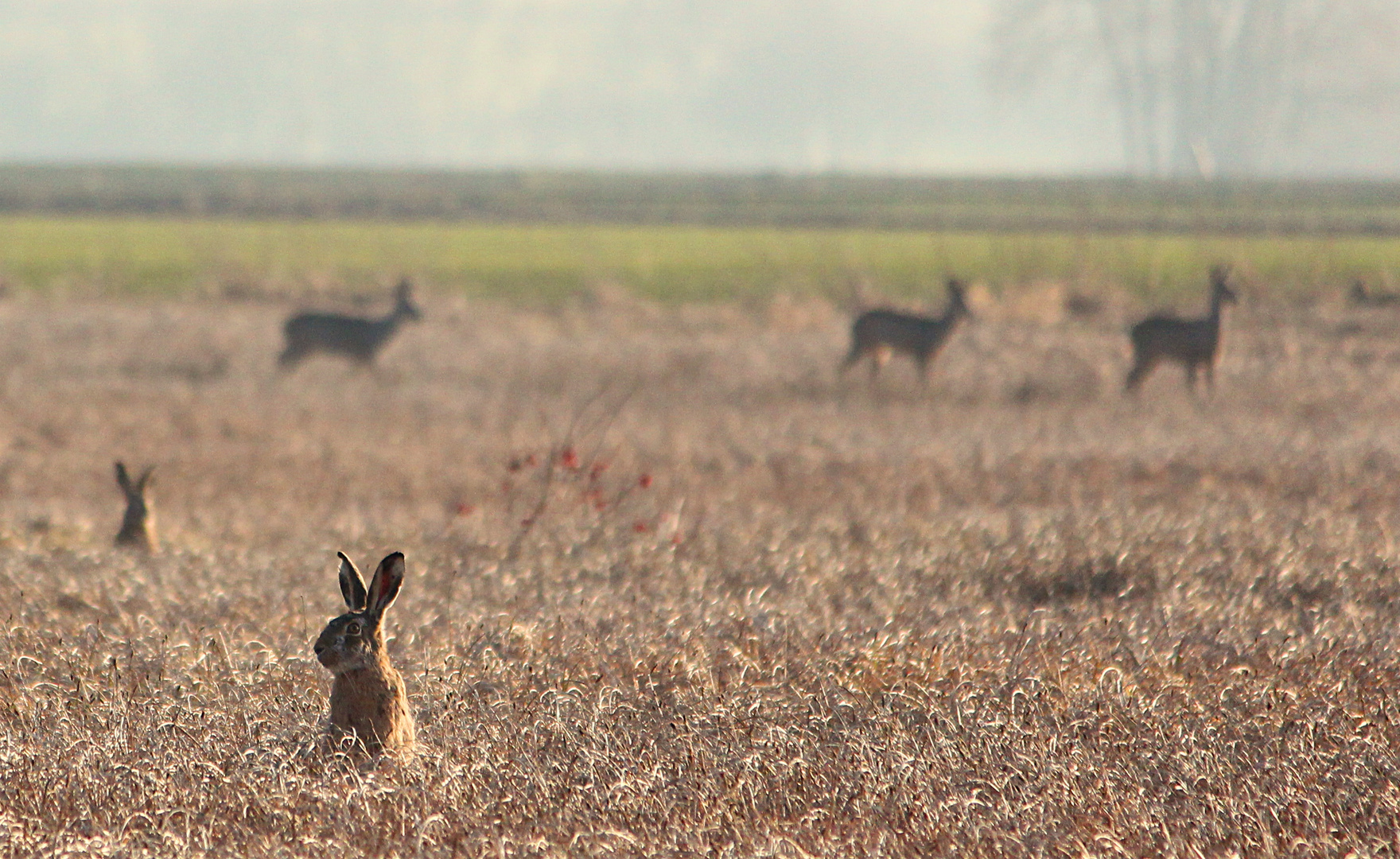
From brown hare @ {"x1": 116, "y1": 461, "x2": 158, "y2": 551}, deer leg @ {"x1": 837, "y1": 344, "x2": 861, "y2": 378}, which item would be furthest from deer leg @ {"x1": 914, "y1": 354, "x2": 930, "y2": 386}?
brown hare @ {"x1": 116, "y1": 461, "x2": 158, "y2": 551}

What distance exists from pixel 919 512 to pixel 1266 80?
545ft

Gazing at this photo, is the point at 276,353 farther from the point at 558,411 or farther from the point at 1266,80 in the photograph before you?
the point at 1266,80

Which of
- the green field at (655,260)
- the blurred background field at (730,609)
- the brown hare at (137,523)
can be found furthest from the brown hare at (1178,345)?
the brown hare at (137,523)

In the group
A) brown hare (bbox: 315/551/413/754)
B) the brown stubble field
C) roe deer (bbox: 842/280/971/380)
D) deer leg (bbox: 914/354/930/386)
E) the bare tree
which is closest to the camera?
the brown stubble field

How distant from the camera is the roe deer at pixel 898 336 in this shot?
69.6ft

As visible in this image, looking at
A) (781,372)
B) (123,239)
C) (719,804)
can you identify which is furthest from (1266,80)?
(719,804)

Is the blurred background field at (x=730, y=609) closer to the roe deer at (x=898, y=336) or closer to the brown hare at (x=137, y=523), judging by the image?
the brown hare at (x=137, y=523)

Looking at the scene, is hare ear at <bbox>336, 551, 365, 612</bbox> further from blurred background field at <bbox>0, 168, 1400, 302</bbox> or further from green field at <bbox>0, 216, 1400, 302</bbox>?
green field at <bbox>0, 216, 1400, 302</bbox>

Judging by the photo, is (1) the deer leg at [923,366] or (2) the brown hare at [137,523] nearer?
(2) the brown hare at [137,523]

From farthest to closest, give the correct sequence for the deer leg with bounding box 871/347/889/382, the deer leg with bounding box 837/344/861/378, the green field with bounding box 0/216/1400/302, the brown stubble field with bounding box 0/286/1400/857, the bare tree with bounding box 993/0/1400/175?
the bare tree with bounding box 993/0/1400/175 < the green field with bounding box 0/216/1400/302 < the deer leg with bounding box 837/344/861/378 < the deer leg with bounding box 871/347/889/382 < the brown stubble field with bounding box 0/286/1400/857

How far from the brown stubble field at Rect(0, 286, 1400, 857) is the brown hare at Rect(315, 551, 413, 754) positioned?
14 centimetres

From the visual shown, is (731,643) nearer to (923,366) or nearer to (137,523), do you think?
(137,523)

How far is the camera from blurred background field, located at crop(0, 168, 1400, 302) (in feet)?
111

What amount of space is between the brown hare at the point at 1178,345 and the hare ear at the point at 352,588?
15.8 meters
